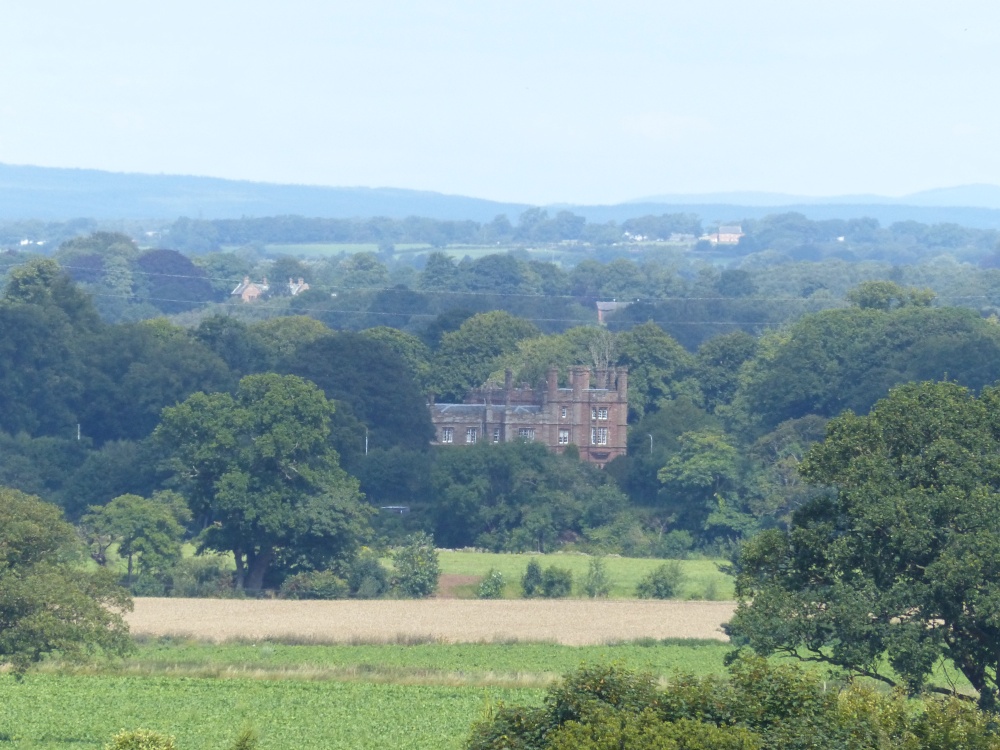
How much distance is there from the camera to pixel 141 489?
79250mm

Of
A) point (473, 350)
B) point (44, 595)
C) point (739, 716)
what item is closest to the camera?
point (739, 716)

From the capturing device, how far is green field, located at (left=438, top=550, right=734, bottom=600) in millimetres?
65188

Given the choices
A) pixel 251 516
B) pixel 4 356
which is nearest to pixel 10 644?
pixel 251 516

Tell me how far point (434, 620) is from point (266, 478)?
13.0 meters

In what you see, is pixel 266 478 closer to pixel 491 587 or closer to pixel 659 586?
pixel 491 587

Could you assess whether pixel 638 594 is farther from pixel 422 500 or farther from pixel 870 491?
pixel 870 491

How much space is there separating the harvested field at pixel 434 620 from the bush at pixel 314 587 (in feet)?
6.28

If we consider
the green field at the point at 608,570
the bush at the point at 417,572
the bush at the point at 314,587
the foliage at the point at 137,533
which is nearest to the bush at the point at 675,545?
the green field at the point at 608,570

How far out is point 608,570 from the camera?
69.8 metres

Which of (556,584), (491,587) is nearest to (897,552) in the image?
(556,584)

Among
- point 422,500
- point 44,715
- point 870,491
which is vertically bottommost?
point 422,500

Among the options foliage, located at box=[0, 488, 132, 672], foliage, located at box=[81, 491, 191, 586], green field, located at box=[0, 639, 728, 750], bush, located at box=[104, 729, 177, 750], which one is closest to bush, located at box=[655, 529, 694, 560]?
foliage, located at box=[81, 491, 191, 586]

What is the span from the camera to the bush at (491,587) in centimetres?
6500

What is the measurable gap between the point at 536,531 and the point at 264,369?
30489mm
